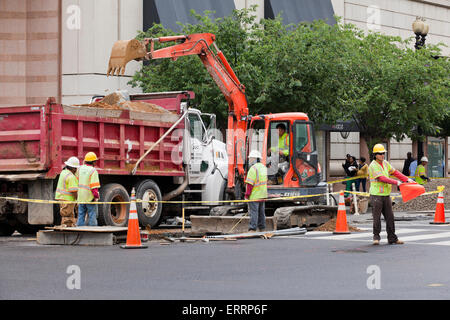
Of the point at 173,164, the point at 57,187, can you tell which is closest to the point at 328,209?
the point at 173,164

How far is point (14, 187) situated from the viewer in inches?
710

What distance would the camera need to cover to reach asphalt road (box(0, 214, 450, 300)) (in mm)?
9633

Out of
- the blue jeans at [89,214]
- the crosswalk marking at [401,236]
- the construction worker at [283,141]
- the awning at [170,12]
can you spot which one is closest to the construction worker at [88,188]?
the blue jeans at [89,214]

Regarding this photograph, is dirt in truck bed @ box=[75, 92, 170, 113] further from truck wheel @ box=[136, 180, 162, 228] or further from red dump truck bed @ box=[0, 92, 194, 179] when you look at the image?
truck wheel @ box=[136, 180, 162, 228]

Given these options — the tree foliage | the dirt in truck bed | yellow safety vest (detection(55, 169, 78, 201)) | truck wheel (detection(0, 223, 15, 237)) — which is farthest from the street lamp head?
yellow safety vest (detection(55, 169, 78, 201))

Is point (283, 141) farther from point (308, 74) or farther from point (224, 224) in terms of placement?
point (308, 74)

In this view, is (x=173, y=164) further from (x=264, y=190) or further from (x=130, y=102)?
(x=264, y=190)

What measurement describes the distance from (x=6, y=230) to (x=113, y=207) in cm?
250

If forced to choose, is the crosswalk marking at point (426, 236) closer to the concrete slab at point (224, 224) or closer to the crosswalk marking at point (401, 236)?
the crosswalk marking at point (401, 236)

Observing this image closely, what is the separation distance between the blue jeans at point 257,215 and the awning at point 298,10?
17.7 m

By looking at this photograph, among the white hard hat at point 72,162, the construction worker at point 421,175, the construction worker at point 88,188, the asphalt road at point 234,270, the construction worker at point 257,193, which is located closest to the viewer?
the asphalt road at point 234,270

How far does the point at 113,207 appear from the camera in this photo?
750 inches

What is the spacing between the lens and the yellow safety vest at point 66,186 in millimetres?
17047

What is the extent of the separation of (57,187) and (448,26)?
35196 mm
